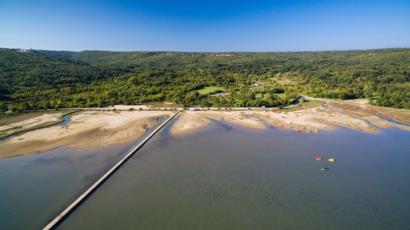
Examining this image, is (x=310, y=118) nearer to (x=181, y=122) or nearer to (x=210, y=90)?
(x=181, y=122)

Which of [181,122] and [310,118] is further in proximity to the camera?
[310,118]

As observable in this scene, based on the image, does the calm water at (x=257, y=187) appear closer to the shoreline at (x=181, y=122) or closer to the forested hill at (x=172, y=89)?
the shoreline at (x=181, y=122)

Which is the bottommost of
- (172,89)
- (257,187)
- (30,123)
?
(257,187)

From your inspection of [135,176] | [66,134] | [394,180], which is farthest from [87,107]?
[394,180]

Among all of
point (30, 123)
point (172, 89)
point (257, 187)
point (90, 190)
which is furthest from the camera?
point (172, 89)

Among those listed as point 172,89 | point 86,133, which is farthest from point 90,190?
point 172,89

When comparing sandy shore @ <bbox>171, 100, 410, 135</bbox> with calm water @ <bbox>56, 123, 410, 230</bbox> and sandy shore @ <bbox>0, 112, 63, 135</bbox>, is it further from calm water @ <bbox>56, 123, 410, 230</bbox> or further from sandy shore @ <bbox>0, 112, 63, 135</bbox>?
sandy shore @ <bbox>0, 112, 63, 135</bbox>
